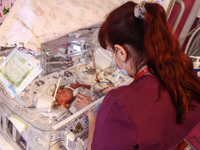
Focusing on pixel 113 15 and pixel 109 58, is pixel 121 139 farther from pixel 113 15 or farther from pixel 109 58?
pixel 109 58

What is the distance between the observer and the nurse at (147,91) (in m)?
0.69

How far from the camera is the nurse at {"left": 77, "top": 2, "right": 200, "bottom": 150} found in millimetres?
693

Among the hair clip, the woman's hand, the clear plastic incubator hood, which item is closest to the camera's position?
the hair clip

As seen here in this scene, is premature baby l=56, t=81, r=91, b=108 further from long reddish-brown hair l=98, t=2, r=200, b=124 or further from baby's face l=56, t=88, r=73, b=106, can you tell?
long reddish-brown hair l=98, t=2, r=200, b=124

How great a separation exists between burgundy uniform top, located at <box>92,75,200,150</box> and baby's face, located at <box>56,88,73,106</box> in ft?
1.59

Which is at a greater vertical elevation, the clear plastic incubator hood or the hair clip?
the hair clip

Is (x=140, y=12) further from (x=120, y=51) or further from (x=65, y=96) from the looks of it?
(x=65, y=96)

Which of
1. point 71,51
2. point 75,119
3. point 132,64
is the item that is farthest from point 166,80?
point 71,51

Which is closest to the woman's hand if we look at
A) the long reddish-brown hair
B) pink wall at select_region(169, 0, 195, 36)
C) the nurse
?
the nurse

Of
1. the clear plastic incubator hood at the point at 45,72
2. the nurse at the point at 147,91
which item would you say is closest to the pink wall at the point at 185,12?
the clear plastic incubator hood at the point at 45,72

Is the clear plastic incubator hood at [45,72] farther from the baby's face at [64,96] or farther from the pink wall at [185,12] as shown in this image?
A: the pink wall at [185,12]

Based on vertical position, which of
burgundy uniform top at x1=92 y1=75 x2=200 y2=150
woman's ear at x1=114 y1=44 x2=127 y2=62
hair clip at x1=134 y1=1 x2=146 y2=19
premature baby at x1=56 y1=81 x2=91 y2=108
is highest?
hair clip at x1=134 y1=1 x2=146 y2=19

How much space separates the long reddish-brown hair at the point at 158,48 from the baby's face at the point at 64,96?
566mm

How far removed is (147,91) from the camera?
73 centimetres
